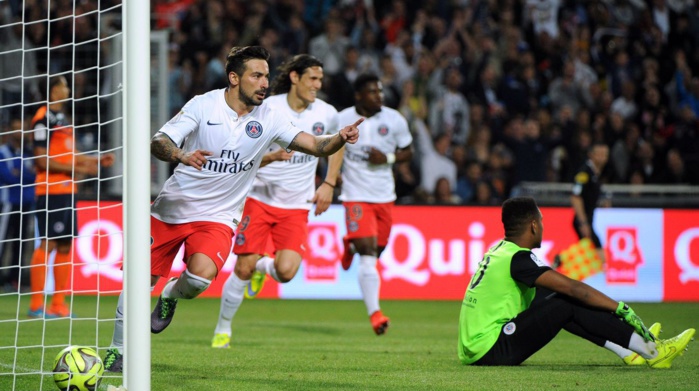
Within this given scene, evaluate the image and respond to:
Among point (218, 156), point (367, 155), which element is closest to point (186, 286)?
point (218, 156)

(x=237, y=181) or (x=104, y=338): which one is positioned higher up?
(x=237, y=181)

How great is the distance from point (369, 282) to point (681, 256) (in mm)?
6216

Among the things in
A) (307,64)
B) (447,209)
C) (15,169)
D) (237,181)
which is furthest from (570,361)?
(15,169)

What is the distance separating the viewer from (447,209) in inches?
585

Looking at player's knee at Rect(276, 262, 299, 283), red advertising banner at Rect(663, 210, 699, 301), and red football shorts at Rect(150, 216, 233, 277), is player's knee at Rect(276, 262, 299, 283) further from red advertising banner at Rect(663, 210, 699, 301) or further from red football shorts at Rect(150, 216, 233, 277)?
red advertising banner at Rect(663, 210, 699, 301)

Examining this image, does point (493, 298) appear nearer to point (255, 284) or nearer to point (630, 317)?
point (630, 317)

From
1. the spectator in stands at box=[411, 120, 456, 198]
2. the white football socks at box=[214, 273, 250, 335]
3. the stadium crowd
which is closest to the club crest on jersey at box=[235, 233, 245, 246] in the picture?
the white football socks at box=[214, 273, 250, 335]

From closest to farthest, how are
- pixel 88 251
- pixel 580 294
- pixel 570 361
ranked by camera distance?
1. pixel 580 294
2. pixel 570 361
3. pixel 88 251

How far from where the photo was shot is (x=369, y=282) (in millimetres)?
10398

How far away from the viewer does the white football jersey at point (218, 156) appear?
688 cm

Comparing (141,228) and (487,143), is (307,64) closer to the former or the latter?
(141,228)

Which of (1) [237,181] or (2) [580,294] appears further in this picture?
(1) [237,181]

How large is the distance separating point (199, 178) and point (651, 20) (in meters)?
14.5

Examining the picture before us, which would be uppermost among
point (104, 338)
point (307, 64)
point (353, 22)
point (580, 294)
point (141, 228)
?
point (353, 22)
